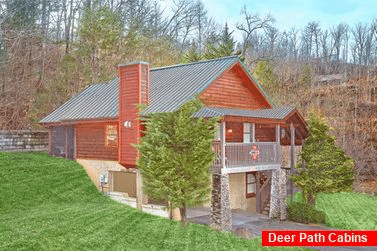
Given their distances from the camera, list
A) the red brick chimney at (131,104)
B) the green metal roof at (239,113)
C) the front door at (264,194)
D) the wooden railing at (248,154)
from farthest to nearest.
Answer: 1. the front door at (264,194)
2. the red brick chimney at (131,104)
3. the wooden railing at (248,154)
4. the green metal roof at (239,113)

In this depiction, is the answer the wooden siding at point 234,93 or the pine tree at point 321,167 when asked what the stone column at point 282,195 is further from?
the wooden siding at point 234,93

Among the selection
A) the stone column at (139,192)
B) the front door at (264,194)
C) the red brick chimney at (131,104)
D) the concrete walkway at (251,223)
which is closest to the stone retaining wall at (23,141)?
the red brick chimney at (131,104)

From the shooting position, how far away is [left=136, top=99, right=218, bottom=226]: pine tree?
59.1 feet

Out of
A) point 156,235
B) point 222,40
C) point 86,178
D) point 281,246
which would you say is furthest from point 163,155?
point 222,40

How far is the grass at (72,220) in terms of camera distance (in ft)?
47.7

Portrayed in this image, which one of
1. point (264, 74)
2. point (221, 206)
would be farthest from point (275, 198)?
point (264, 74)

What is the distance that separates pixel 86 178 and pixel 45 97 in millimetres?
15710

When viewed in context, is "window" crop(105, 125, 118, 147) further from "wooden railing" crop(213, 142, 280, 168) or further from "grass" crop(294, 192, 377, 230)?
"grass" crop(294, 192, 377, 230)

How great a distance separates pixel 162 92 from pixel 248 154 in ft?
21.6

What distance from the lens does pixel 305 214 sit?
2297cm

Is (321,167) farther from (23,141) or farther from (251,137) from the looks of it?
(23,141)

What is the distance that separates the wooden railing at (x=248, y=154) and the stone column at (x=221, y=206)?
88 centimetres

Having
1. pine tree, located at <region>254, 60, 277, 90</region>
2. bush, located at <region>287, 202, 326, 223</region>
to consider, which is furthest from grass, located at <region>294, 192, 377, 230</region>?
pine tree, located at <region>254, 60, 277, 90</region>

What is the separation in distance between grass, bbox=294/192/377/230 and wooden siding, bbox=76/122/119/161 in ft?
45.3
